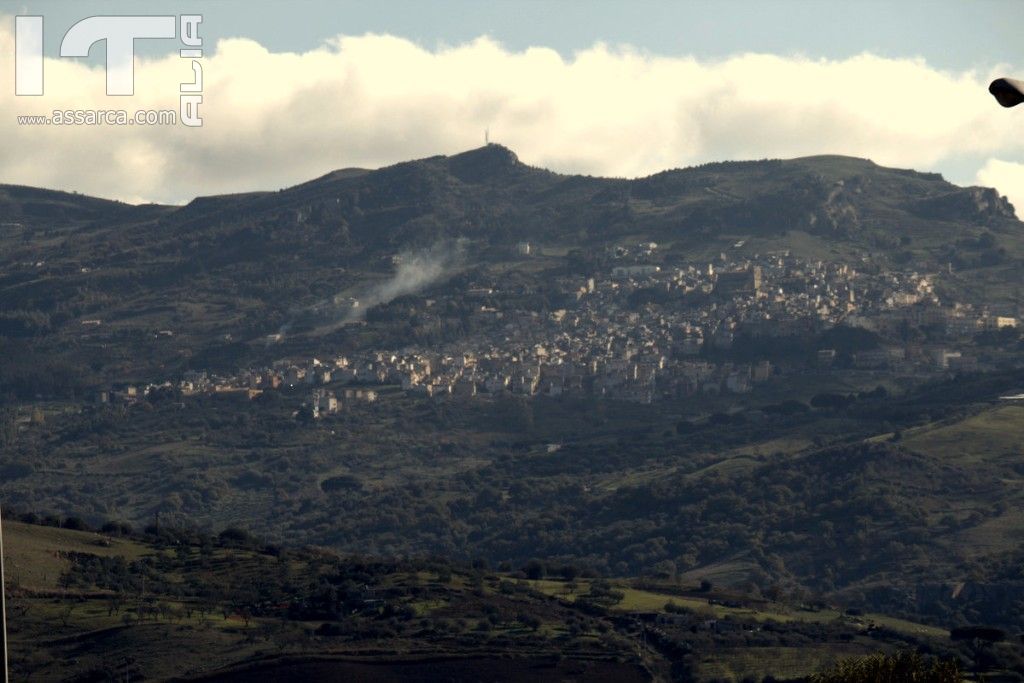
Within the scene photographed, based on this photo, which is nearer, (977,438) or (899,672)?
(899,672)

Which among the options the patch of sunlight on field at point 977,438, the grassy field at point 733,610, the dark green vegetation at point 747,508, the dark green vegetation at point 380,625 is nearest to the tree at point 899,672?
the dark green vegetation at point 380,625

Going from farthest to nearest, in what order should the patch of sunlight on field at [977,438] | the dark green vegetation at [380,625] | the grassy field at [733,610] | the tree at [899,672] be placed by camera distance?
the patch of sunlight on field at [977,438], the grassy field at [733,610], the dark green vegetation at [380,625], the tree at [899,672]

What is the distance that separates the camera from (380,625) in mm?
103500

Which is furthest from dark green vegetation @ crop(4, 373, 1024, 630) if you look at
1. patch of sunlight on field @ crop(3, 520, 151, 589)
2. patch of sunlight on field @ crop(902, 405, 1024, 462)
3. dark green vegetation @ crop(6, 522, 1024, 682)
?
patch of sunlight on field @ crop(3, 520, 151, 589)

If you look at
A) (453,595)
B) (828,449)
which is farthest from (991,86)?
(828,449)

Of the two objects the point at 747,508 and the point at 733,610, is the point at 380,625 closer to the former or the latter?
the point at 733,610

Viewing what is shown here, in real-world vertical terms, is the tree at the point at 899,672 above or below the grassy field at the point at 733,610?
above

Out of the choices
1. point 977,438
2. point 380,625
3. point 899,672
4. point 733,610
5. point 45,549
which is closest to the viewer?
point 899,672

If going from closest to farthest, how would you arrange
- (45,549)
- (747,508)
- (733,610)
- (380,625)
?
(380,625) < (733,610) < (45,549) < (747,508)

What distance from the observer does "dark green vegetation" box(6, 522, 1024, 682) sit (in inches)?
3627

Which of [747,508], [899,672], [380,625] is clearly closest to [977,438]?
[747,508]

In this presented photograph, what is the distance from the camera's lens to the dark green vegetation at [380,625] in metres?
92.1

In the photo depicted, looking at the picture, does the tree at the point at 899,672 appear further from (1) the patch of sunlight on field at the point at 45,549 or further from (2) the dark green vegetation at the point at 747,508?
(2) the dark green vegetation at the point at 747,508

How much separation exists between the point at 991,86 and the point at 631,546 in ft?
467
